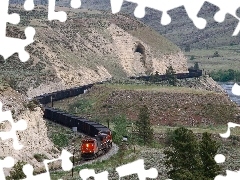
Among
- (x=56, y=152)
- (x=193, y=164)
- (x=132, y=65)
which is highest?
(x=193, y=164)

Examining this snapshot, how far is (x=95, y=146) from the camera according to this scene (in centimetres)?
4581

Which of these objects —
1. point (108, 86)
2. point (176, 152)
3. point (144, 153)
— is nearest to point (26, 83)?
point (108, 86)

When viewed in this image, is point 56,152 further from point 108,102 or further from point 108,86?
point 108,86

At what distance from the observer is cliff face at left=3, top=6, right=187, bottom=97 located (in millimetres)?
93938

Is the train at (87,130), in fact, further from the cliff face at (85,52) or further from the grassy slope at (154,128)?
the cliff face at (85,52)

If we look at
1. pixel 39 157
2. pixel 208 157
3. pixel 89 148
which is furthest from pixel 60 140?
pixel 208 157

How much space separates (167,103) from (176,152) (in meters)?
45.5

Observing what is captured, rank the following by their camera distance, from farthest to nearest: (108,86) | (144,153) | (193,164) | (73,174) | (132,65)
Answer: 1. (132,65)
2. (108,86)
3. (144,153)
4. (73,174)
5. (193,164)

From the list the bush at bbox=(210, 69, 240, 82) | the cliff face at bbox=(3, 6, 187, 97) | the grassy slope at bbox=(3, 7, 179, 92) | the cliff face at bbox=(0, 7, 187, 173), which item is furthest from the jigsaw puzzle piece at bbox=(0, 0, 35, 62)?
the bush at bbox=(210, 69, 240, 82)

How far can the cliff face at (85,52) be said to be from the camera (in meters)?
93.9

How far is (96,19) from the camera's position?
134 metres

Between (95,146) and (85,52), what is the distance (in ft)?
236

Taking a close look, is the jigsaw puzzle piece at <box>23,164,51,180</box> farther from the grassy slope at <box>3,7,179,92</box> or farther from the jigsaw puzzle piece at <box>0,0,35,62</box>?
the grassy slope at <box>3,7,179,92</box>

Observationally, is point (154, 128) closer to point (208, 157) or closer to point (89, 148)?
point (89, 148)
